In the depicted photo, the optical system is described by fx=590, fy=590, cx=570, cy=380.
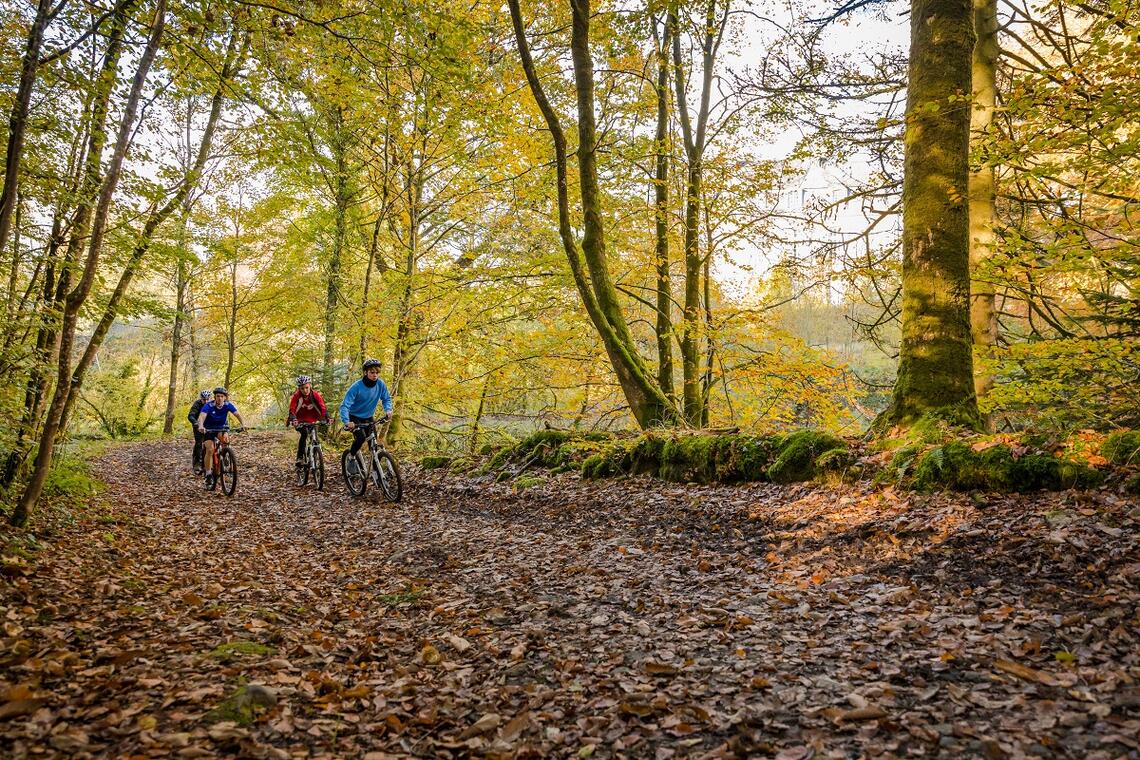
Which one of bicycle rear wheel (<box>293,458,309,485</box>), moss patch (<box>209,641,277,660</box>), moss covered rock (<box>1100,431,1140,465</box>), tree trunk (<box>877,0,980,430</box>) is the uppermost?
tree trunk (<box>877,0,980,430</box>)

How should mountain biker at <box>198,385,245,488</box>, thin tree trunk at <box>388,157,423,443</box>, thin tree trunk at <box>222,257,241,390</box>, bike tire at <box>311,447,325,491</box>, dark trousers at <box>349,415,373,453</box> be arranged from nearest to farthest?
dark trousers at <box>349,415,373,453</box> → mountain biker at <box>198,385,245,488</box> → bike tire at <box>311,447,325,491</box> → thin tree trunk at <box>388,157,423,443</box> → thin tree trunk at <box>222,257,241,390</box>

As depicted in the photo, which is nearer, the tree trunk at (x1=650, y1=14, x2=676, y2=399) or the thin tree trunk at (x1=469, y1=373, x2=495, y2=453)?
the tree trunk at (x1=650, y1=14, x2=676, y2=399)

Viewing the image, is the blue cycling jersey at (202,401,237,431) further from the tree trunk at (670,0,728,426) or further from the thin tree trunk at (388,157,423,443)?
the tree trunk at (670,0,728,426)

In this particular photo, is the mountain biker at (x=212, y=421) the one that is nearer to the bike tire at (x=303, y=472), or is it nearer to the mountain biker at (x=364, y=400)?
the bike tire at (x=303, y=472)

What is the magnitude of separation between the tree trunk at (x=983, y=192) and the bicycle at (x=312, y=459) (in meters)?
11.5

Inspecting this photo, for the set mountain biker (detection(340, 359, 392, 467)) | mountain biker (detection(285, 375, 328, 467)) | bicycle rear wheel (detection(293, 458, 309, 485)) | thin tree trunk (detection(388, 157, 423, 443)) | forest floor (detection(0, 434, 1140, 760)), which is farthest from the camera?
thin tree trunk (detection(388, 157, 423, 443))

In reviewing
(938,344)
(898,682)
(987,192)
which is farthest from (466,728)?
(987,192)

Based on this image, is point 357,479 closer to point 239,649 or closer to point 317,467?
point 317,467

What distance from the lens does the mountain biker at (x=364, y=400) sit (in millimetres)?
10273

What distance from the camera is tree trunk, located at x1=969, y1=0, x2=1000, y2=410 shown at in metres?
8.42

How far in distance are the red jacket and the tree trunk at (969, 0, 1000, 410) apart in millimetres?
11612

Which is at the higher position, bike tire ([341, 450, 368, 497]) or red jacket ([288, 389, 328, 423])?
red jacket ([288, 389, 328, 423])

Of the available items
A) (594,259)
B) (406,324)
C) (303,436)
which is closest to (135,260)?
(303,436)

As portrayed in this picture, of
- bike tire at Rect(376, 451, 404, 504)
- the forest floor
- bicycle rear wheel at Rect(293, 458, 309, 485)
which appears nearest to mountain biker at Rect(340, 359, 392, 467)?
bike tire at Rect(376, 451, 404, 504)
